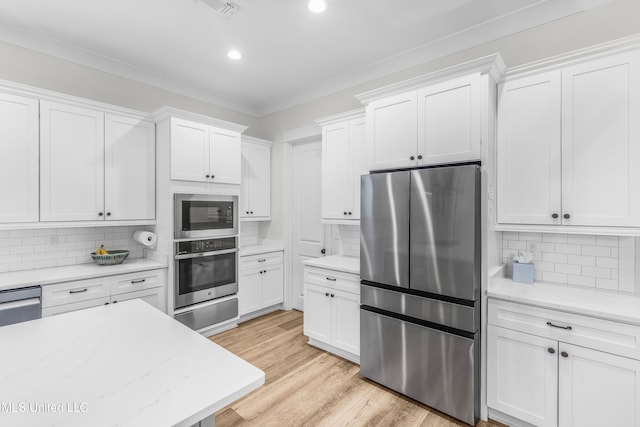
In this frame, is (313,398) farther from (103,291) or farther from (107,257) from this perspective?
(107,257)

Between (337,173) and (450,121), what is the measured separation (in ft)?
4.35

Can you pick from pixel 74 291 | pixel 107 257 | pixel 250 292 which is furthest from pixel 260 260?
pixel 74 291

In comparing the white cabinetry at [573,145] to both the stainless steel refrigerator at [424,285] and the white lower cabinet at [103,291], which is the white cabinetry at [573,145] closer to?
the stainless steel refrigerator at [424,285]

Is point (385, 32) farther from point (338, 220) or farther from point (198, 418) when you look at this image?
point (198, 418)

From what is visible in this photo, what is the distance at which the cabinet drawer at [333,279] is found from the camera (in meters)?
2.79

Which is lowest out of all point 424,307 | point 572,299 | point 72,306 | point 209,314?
point 209,314

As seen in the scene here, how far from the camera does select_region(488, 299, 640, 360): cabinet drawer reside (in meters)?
Result: 1.68

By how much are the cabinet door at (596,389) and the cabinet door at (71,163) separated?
390 centimetres

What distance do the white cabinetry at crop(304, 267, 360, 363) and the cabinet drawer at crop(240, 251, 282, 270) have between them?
99 centimetres

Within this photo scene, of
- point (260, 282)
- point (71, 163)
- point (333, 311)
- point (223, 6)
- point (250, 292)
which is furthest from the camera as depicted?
point (260, 282)

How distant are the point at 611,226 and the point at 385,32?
2.28m

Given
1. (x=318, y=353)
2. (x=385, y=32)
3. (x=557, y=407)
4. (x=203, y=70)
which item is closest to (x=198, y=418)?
(x=557, y=407)

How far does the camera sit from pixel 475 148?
214 centimetres

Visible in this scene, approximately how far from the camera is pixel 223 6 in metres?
2.31
